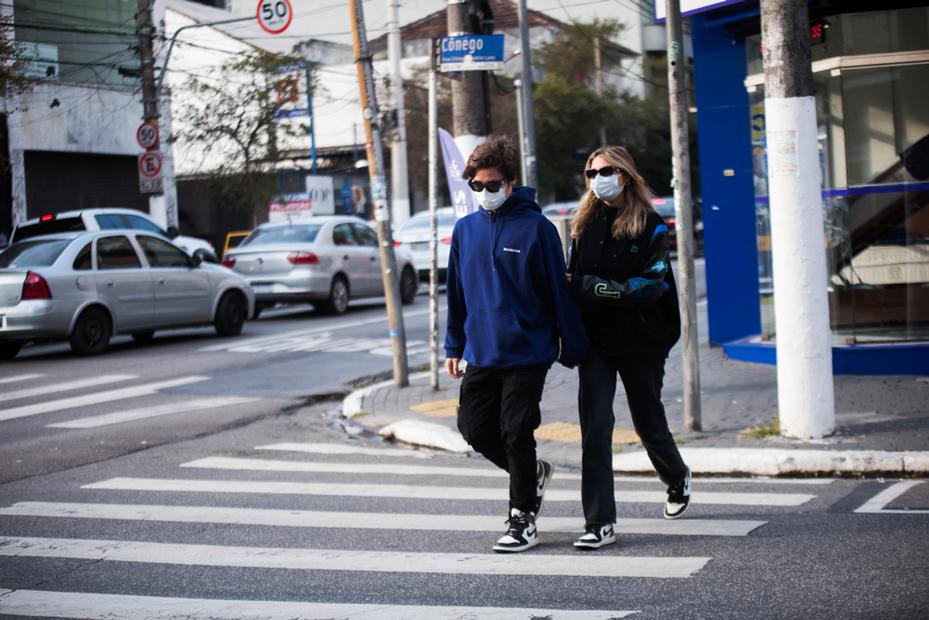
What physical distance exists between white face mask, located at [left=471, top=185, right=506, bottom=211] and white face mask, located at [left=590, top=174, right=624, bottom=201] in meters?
0.51

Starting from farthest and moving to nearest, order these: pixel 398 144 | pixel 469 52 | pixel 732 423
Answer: pixel 398 144 < pixel 469 52 < pixel 732 423

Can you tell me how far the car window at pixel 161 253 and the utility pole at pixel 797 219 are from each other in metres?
10.5

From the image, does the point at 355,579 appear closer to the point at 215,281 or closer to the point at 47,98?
the point at 215,281

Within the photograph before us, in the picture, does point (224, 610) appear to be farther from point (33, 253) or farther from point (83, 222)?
point (83, 222)

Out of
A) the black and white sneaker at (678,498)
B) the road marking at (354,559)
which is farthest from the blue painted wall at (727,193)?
the road marking at (354,559)

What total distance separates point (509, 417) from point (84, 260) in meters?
11.0

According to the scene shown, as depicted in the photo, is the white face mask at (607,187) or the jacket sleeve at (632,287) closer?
the jacket sleeve at (632,287)

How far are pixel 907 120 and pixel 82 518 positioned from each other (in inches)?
329

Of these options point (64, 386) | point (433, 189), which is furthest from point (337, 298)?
point (433, 189)

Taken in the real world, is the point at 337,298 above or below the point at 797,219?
below

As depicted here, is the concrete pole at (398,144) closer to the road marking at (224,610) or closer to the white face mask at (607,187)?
the white face mask at (607,187)

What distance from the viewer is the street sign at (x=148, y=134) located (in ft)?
71.4

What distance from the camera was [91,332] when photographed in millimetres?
15352

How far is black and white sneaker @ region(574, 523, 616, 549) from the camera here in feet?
18.4
